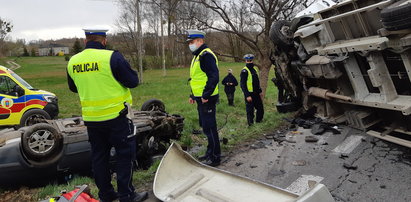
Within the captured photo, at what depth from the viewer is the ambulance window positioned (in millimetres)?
8648

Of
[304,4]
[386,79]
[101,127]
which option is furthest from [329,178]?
[304,4]

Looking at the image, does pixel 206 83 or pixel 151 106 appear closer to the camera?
pixel 206 83

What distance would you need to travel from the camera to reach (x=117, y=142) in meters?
3.16

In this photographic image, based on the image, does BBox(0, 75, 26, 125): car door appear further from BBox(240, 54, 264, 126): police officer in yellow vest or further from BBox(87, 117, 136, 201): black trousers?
BBox(87, 117, 136, 201): black trousers

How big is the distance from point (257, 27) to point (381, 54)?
4.69 m

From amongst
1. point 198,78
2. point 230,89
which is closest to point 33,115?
point 230,89

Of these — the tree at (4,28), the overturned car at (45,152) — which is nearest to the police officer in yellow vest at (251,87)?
the overturned car at (45,152)

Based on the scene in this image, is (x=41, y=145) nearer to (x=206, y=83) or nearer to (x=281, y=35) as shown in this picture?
(x=206, y=83)

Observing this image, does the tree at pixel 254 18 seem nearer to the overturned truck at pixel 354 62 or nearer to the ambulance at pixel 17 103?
the overturned truck at pixel 354 62

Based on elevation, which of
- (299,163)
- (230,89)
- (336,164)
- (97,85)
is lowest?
(336,164)

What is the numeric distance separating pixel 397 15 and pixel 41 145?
462 centimetres

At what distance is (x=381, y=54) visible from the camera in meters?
4.40

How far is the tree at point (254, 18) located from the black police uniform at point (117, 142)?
5236 mm

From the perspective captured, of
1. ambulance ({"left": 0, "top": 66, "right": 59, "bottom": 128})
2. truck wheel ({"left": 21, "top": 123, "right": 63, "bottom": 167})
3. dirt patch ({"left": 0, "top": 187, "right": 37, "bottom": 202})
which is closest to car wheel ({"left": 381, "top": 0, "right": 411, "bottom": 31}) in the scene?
truck wheel ({"left": 21, "top": 123, "right": 63, "bottom": 167})
